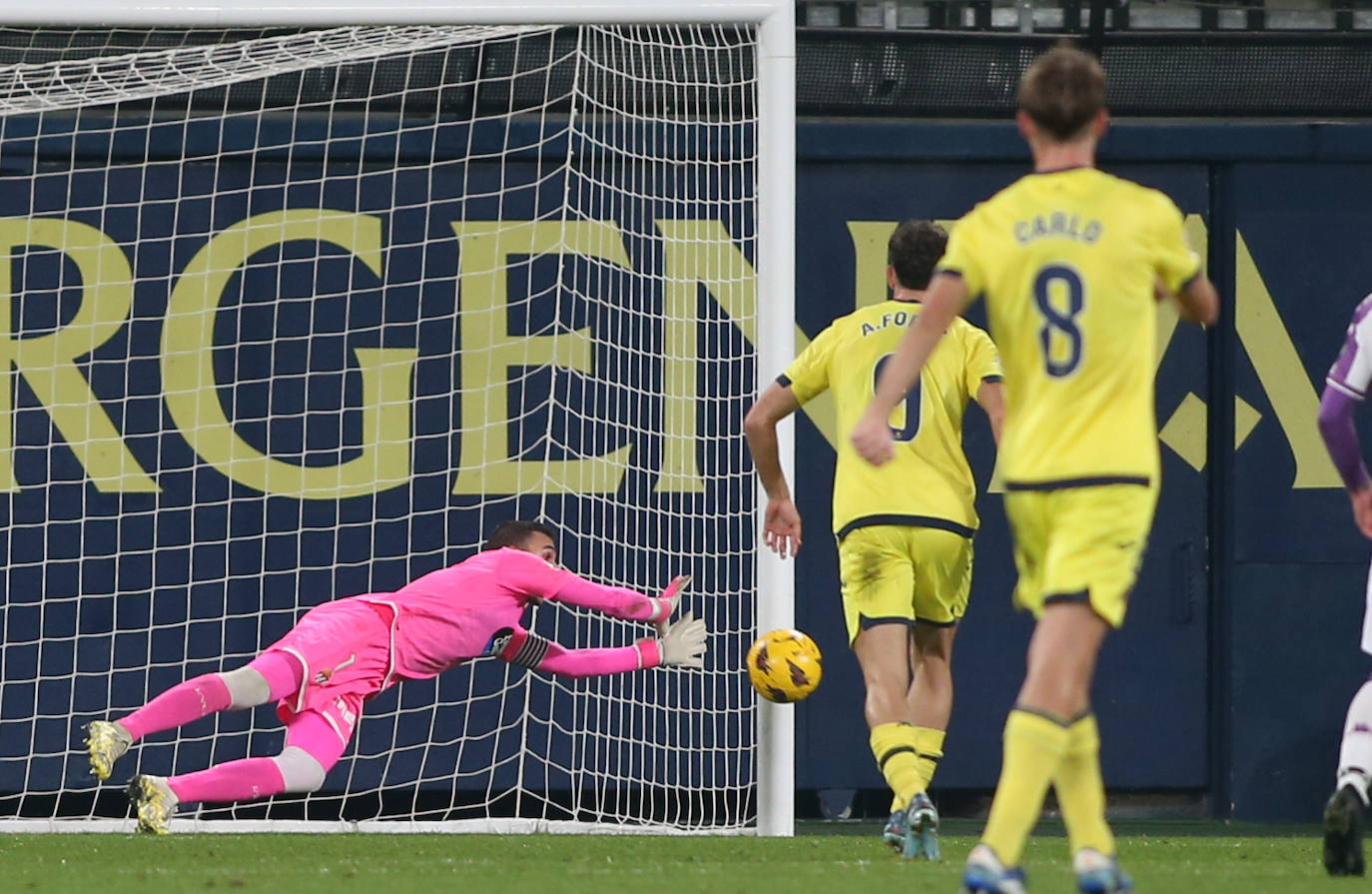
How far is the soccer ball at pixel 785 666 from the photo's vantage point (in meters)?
6.08

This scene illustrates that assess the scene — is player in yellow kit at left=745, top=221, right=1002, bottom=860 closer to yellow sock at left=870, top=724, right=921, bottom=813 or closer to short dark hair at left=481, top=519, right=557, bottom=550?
yellow sock at left=870, top=724, right=921, bottom=813

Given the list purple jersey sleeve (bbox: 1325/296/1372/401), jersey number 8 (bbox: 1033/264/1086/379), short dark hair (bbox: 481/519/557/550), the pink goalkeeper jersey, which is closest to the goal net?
short dark hair (bbox: 481/519/557/550)

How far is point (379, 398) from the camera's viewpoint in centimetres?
784

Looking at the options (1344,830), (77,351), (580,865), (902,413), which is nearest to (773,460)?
(902,413)

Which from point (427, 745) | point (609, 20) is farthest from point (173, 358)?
point (609, 20)

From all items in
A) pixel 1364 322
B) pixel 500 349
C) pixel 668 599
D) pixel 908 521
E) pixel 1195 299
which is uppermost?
pixel 1195 299

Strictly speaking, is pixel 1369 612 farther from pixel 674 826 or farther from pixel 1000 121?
pixel 1000 121

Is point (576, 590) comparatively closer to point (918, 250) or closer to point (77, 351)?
point (918, 250)

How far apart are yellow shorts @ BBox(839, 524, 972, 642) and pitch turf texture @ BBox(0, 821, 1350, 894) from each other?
674 millimetres

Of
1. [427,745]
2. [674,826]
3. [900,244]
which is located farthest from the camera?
[427,745]

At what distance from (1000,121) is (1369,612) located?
11.4 ft

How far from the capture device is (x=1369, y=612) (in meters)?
5.10

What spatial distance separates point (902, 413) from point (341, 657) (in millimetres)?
2036

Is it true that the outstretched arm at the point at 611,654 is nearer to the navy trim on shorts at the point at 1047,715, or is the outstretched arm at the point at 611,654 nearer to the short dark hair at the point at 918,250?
the short dark hair at the point at 918,250
